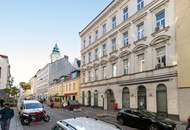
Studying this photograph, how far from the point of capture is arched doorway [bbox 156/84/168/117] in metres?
28.0

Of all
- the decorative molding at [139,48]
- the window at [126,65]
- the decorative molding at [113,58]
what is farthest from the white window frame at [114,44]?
the decorative molding at [139,48]

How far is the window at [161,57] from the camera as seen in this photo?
28547mm

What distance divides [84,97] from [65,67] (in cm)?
4442

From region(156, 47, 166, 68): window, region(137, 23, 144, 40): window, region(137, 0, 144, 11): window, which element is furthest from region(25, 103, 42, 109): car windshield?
region(137, 0, 144, 11): window

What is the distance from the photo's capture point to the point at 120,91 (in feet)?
124

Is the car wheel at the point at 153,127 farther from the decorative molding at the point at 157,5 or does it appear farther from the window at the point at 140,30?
the window at the point at 140,30

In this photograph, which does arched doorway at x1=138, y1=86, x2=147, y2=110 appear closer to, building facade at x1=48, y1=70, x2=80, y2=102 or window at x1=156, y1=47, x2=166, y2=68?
window at x1=156, y1=47, x2=166, y2=68

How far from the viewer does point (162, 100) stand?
93.4ft

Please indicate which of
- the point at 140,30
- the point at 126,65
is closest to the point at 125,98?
the point at 126,65

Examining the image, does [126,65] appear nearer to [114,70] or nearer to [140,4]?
[114,70]

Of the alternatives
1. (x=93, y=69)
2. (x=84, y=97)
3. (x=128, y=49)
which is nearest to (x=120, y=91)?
(x=128, y=49)

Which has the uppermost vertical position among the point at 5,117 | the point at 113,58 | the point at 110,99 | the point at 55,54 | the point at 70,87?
the point at 55,54

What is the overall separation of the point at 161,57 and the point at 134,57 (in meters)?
5.67

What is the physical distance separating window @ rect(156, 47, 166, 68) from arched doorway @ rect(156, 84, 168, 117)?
211 centimetres
